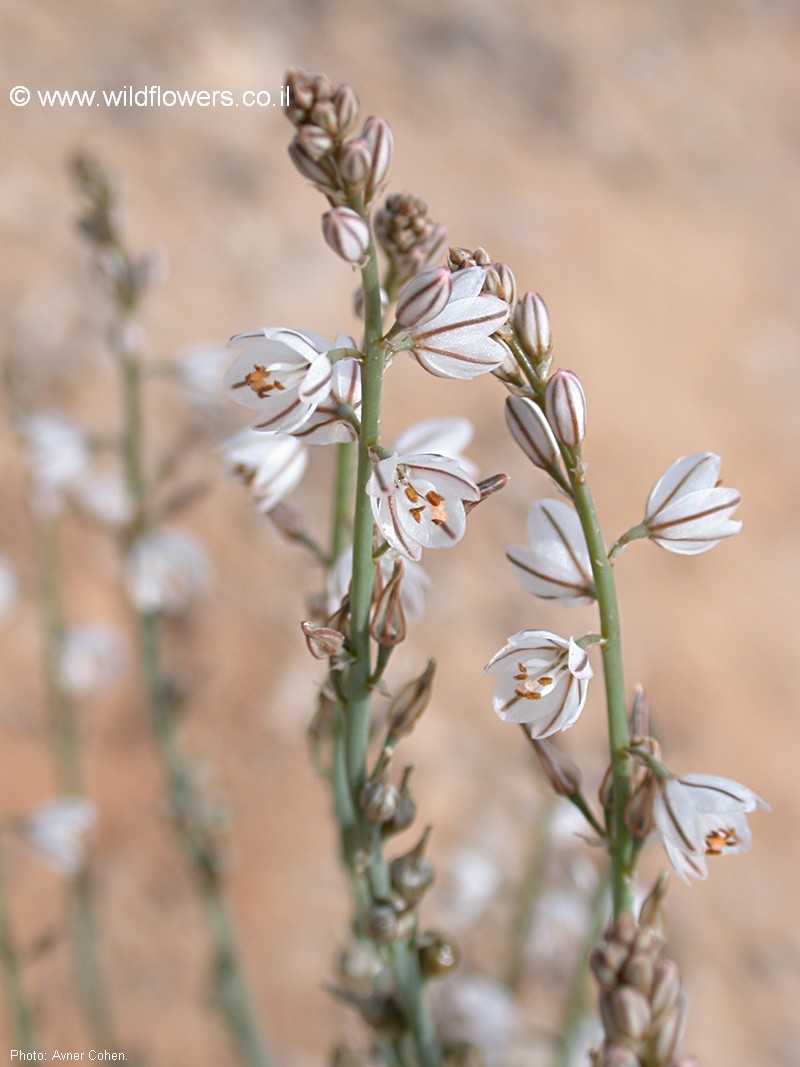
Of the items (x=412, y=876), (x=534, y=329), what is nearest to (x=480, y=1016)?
(x=412, y=876)

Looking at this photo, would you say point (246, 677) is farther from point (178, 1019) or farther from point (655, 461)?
point (655, 461)

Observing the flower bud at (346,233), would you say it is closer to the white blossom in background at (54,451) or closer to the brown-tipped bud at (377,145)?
the brown-tipped bud at (377,145)

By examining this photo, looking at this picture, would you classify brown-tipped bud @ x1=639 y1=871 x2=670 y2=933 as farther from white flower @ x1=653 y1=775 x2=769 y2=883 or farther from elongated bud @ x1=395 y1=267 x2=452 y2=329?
elongated bud @ x1=395 y1=267 x2=452 y2=329

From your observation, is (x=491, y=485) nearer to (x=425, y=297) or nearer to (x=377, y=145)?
(x=425, y=297)

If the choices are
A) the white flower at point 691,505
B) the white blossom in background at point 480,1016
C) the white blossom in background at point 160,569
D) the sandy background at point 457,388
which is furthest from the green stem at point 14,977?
the white flower at point 691,505

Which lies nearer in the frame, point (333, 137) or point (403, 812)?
point (333, 137)

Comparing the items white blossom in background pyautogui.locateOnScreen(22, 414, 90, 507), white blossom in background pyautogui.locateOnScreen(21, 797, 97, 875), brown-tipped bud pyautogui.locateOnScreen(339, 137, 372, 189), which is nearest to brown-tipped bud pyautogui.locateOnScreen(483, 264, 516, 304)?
brown-tipped bud pyautogui.locateOnScreen(339, 137, 372, 189)
